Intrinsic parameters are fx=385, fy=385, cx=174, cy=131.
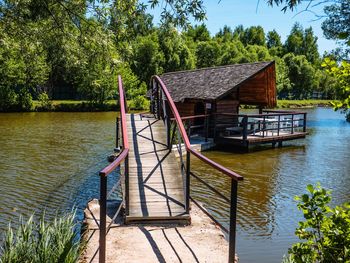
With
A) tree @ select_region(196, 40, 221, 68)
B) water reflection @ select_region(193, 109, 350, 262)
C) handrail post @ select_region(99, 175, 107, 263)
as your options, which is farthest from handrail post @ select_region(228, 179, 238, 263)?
tree @ select_region(196, 40, 221, 68)

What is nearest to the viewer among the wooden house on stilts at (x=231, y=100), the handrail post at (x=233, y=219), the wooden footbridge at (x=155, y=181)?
the handrail post at (x=233, y=219)

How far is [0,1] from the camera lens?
7.57 metres

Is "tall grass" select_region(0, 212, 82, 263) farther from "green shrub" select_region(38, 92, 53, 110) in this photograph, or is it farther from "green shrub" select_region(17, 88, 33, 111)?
"green shrub" select_region(38, 92, 53, 110)

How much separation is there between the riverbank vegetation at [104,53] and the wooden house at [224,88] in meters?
3.76

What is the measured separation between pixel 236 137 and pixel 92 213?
476 inches

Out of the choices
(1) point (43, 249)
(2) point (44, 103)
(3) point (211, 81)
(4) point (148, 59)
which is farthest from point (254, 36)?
(1) point (43, 249)

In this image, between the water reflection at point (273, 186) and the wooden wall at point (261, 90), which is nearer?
the water reflection at point (273, 186)

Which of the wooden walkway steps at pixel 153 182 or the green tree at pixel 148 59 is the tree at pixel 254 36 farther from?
the wooden walkway steps at pixel 153 182

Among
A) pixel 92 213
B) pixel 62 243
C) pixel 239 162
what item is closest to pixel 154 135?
pixel 92 213

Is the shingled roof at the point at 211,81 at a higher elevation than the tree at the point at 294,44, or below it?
below

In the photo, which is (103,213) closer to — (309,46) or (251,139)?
(251,139)

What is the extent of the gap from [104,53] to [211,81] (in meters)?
12.6

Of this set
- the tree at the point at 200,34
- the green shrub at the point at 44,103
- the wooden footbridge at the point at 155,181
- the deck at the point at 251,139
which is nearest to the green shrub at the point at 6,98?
the green shrub at the point at 44,103

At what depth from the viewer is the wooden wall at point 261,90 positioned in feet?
66.3
